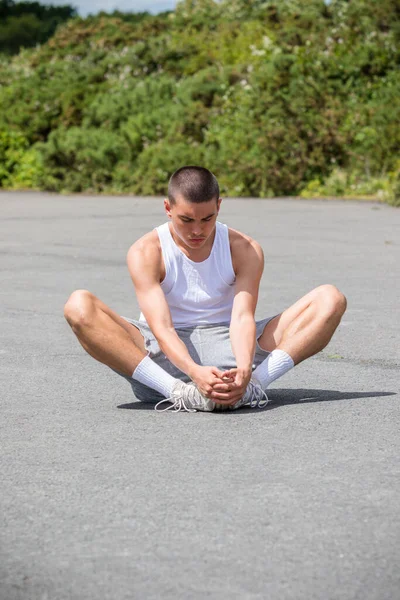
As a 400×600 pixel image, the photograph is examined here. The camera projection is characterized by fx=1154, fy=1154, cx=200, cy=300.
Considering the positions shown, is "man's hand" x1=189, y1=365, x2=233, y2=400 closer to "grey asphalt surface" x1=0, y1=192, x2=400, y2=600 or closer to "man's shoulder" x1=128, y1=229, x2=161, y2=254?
"grey asphalt surface" x1=0, y1=192, x2=400, y2=600

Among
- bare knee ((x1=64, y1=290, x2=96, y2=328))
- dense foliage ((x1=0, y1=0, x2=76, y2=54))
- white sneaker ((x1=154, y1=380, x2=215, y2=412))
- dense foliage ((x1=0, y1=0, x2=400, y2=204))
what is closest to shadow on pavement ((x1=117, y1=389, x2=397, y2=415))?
white sneaker ((x1=154, y1=380, x2=215, y2=412))

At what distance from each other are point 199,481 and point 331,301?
1769 millimetres

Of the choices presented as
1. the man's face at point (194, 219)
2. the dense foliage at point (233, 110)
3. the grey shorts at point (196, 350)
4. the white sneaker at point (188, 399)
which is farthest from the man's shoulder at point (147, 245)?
the dense foliage at point (233, 110)

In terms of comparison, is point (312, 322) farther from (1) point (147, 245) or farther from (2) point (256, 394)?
(1) point (147, 245)

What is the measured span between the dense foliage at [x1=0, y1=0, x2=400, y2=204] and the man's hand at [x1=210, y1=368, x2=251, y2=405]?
49.5ft

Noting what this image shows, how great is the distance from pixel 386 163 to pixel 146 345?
1768 centimetres

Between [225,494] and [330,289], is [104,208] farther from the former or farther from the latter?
[225,494]

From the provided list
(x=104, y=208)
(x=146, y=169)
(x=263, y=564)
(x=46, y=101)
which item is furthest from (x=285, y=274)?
(x=46, y=101)

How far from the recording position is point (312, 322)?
578cm

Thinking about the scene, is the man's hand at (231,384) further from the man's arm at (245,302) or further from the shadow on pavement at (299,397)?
the shadow on pavement at (299,397)

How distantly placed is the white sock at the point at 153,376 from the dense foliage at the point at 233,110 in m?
14.9

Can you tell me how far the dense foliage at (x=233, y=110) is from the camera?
915 inches

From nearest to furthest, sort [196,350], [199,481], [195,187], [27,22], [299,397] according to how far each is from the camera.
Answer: [199,481]
[195,187]
[196,350]
[299,397]
[27,22]

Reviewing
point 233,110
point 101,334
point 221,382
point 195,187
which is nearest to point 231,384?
point 221,382
